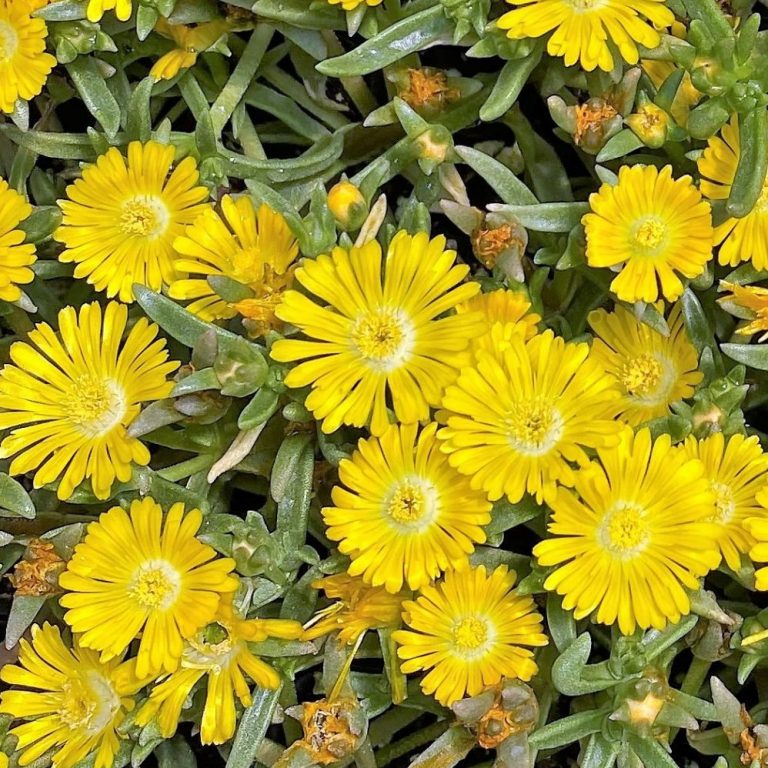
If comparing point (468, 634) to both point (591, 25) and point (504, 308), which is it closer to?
point (504, 308)

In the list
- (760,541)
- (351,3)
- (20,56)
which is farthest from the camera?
(20,56)

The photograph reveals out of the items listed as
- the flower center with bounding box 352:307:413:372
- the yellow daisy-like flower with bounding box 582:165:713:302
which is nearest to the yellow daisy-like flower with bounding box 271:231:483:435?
the flower center with bounding box 352:307:413:372

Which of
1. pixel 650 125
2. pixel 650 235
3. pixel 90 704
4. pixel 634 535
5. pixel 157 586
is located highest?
pixel 650 125

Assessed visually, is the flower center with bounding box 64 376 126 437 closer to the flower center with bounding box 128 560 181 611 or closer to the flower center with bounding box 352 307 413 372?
the flower center with bounding box 128 560 181 611

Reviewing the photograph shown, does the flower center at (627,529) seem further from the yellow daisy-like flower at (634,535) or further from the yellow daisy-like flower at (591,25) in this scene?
the yellow daisy-like flower at (591,25)

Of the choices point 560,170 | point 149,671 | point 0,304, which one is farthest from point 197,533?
point 560,170

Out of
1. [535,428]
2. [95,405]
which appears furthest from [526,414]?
[95,405]
